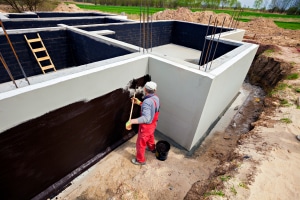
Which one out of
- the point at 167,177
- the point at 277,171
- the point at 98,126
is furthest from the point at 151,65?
the point at 277,171

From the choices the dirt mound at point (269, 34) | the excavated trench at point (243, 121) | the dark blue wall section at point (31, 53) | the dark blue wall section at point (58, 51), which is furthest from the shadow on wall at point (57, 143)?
the dirt mound at point (269, 34)

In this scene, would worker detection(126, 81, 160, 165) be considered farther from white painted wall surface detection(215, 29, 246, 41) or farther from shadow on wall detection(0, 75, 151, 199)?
white painted wall surface detection(215, 29, 246, 41)

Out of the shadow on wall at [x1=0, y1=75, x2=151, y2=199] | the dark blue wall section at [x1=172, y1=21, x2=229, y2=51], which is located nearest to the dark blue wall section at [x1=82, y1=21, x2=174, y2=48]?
the dark blue wall section at [x1=172, y1=21, x2=229, y2=51]

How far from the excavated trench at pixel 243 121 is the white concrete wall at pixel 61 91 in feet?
9.00

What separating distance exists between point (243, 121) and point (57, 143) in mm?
6050

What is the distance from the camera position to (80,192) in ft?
11.1

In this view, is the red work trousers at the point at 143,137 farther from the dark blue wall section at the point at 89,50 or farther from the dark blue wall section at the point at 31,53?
the dark blue wall section at the point at 31,53

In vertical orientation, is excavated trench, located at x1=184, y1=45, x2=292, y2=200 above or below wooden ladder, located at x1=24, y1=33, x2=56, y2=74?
below

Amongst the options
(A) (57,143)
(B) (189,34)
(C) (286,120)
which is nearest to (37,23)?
(A) (57,143)

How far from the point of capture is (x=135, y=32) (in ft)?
25.1

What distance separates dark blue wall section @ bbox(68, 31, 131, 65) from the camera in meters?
4.31

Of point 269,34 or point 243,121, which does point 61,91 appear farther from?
point 269,34

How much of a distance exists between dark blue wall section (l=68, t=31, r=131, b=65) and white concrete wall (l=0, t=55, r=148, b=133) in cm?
96

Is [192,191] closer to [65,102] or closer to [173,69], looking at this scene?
[173,69]
